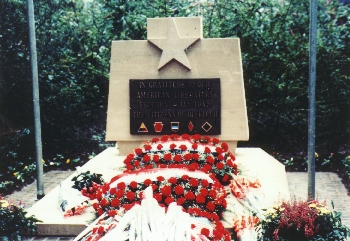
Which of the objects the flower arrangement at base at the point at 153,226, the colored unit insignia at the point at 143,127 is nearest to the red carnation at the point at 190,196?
the flower arrangement at base at the point at 153,226

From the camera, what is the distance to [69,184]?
612cm

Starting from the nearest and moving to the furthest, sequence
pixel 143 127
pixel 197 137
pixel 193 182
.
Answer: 1. pixel 193 182
2. pixel 197 137
3. pixel 143 127

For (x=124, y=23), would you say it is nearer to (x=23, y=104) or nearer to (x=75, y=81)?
(x=75, y=81)

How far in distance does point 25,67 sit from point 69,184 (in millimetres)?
4847

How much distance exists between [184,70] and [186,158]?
2235 mm

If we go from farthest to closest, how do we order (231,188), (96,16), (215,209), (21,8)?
(96,16) < (21,8) < (231,188) < (215,209)

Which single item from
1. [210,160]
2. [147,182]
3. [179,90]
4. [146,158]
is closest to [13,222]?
[147,182]

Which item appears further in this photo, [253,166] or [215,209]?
[253,166]

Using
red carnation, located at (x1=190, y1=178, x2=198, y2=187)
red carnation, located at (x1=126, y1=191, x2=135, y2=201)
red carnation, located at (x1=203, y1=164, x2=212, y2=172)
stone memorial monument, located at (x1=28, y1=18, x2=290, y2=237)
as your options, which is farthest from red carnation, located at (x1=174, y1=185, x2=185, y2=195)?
stone memorial monument, located at (x1=28, y1=18, x2=290, y2=237)

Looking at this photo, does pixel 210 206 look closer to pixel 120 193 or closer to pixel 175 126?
pixel 120 193

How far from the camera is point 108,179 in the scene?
259 inches

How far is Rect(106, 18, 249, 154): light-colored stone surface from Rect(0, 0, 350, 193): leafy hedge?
2.80 m

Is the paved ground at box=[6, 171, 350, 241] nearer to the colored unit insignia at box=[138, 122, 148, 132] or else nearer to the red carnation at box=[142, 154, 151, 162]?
the colored unit insignia at box=[138, 122, 148, 132]

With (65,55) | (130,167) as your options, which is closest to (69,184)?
(130,167)
